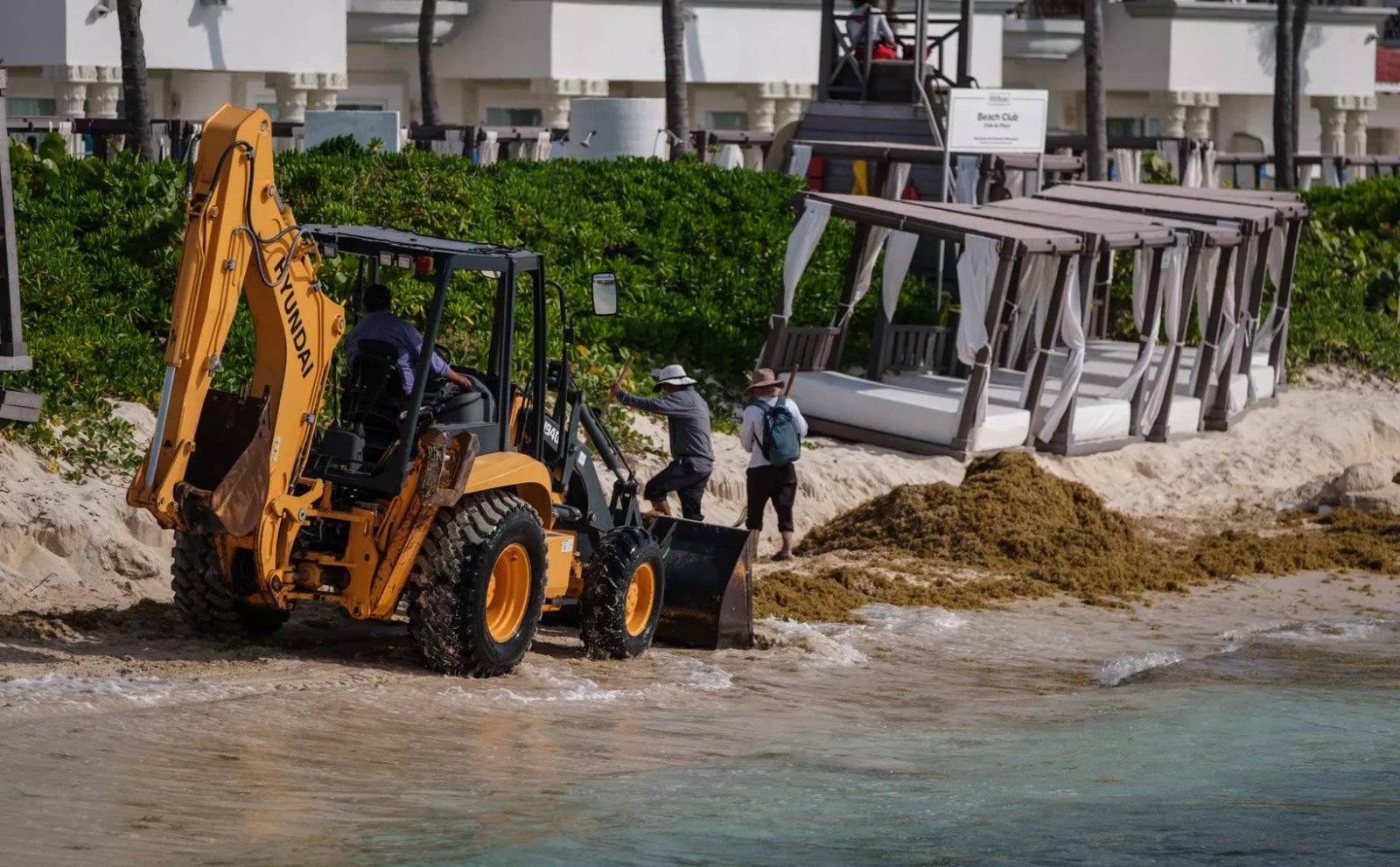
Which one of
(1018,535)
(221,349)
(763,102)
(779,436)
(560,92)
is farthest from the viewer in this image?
(763,102)

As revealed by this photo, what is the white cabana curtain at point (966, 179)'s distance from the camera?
24.6 metres

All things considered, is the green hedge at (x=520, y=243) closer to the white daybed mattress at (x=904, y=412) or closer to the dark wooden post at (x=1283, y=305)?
the white daybed mattress at (x=904, y=412)

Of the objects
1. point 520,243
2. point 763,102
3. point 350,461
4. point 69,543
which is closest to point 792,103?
point 763,102

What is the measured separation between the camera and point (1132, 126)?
4769 centimetres

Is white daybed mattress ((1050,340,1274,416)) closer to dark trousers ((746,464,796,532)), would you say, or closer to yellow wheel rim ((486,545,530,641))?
dark trousers ((746,464,796,532))

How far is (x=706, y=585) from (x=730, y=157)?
1597cm

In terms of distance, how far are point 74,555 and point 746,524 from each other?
4833mm

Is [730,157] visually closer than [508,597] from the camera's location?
No

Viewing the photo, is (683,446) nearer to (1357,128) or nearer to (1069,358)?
(1069,358)

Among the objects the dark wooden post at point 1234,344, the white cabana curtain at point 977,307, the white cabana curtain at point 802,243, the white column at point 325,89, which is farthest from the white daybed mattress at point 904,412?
the white column at point 325,89

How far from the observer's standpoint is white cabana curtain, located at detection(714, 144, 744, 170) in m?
27.5

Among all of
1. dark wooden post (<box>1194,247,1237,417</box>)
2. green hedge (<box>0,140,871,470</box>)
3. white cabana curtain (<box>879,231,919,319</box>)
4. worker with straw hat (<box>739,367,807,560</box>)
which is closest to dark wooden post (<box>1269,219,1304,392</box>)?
dark wooden post (<box>1194,247,1237,417</box>)

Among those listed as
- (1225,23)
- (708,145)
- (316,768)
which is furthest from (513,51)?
(316,768)

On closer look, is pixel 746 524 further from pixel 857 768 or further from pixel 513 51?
pixel 513 51
